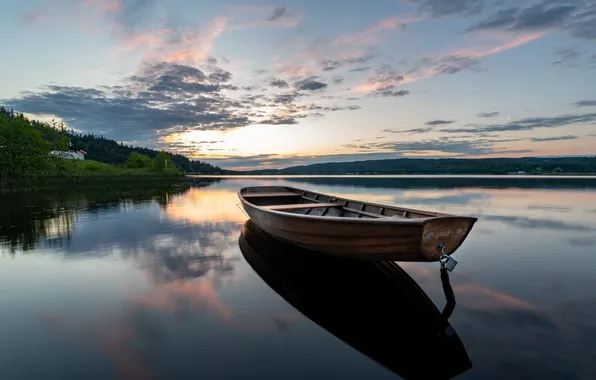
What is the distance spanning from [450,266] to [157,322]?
5502mm

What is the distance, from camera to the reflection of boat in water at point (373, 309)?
445cm

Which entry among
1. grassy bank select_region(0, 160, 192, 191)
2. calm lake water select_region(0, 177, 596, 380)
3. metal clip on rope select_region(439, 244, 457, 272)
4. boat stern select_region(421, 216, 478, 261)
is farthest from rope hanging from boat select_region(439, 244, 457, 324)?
grassy bank select_region(0, 160, 192, 191)

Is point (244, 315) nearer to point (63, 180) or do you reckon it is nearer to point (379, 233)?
point (379, 233)

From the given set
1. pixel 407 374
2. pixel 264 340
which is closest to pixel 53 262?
pixel 264 340

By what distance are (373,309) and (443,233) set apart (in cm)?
205

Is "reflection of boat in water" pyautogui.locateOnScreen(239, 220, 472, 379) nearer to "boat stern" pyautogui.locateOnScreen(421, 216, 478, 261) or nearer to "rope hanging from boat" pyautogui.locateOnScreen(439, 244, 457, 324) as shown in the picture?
"rope hanging from boat" pyautogui.locateOnScreen(439, 244, 457, 324)

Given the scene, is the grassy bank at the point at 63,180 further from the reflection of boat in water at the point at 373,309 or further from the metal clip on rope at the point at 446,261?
the metal clip on rope at the point at 446,261

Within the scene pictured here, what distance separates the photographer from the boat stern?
5.54m

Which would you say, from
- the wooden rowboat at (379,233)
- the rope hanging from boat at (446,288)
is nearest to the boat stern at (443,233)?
the wooden rowboat at (379,233)

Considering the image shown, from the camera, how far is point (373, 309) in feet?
19.7

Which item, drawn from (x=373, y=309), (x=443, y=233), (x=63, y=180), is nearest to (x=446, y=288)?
(x=443, y=233)

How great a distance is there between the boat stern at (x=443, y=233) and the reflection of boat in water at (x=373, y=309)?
1277 mm

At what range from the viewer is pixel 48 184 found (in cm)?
4200

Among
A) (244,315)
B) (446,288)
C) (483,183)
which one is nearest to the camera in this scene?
(446,288)
